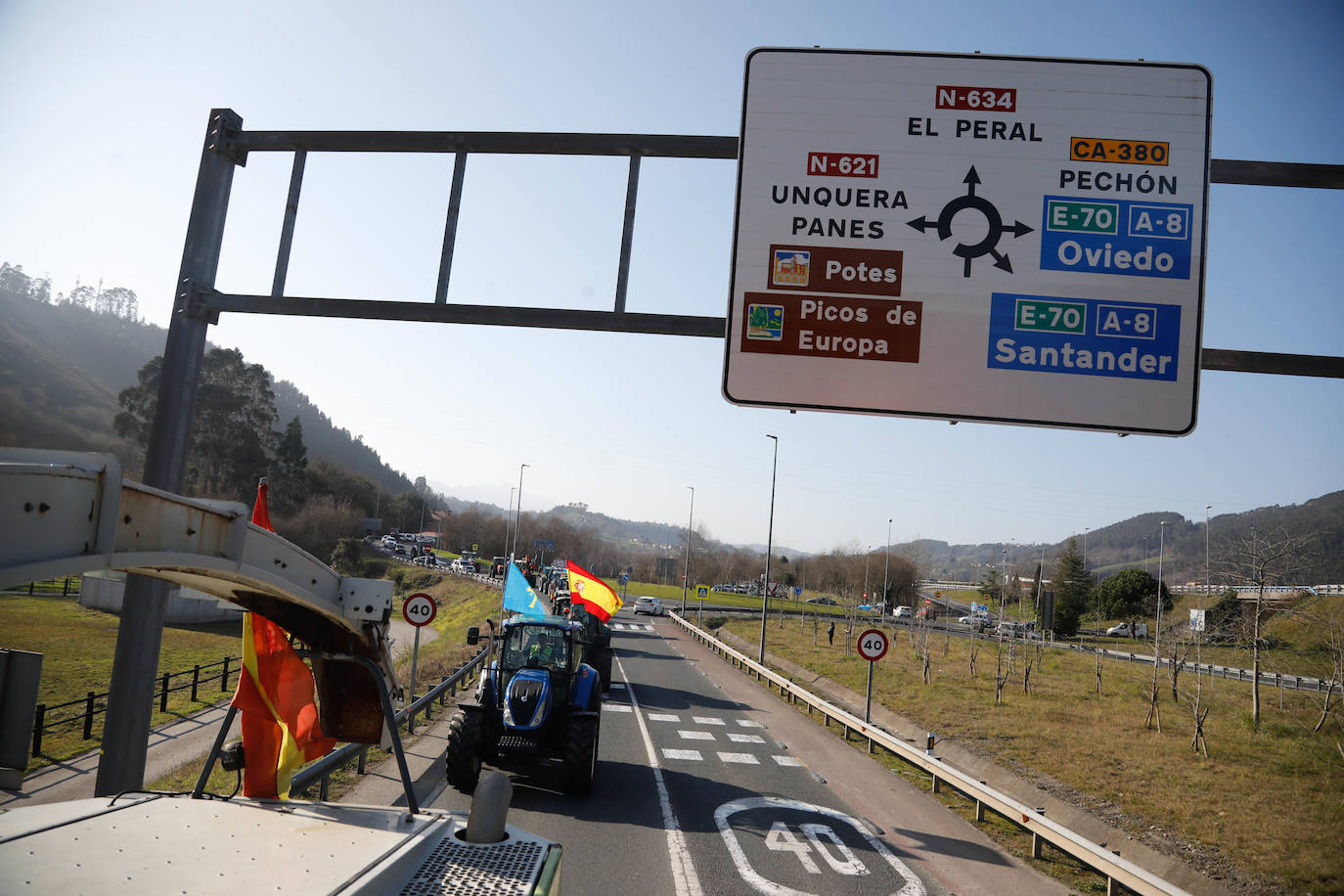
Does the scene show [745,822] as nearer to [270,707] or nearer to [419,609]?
[270,707]

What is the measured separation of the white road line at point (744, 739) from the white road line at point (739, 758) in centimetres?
129

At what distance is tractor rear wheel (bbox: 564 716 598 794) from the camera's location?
11961 mm

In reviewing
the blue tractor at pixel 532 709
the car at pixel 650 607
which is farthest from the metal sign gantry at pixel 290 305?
the car at pixel 650 607

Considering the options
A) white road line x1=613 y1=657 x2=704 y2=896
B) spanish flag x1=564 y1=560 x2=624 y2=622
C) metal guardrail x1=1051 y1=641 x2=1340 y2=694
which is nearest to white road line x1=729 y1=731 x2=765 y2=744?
white road line x1=613 y1=657 x2=704 y2=896

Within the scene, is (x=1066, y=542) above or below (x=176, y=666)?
above

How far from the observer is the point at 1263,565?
21.2 metres

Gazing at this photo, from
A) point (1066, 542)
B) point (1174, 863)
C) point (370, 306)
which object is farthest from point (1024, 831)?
point (1066, 542)

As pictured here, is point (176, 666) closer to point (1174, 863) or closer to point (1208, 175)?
point (1174, 863)

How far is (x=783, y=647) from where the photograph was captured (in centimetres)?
4125

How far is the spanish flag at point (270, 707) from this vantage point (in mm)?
5203

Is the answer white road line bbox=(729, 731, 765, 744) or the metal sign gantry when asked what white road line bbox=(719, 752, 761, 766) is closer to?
white road line bbox=(729, 731, 765, 744)

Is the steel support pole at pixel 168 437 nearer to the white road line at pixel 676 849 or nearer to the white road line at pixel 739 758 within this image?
the white road line at pixel 676 849

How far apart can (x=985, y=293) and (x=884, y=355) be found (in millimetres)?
816

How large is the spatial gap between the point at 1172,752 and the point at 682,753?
1183cm
